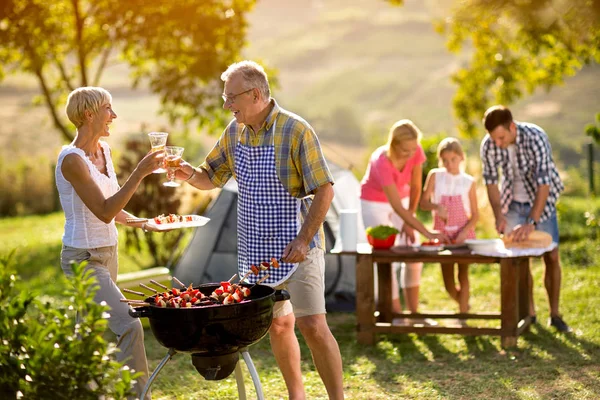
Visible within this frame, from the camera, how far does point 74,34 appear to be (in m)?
11.6

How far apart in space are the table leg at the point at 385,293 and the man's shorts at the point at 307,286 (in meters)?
2.44

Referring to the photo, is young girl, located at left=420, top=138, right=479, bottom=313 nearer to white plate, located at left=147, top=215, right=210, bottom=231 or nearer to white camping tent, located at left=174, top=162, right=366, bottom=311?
white camping tent, located at left=174, top=162, right=366, bottom=311

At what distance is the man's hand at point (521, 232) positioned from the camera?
5.84 meters

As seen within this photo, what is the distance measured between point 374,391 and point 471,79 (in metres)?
8.37

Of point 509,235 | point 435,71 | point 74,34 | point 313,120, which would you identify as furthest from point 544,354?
point 435,71

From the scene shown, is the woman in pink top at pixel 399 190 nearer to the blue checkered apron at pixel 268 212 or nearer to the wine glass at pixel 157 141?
the blue checkered apron at pixel 268 212

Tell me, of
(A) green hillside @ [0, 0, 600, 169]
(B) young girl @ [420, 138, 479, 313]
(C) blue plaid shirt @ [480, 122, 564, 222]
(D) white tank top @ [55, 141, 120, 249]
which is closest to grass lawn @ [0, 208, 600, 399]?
(D) white tank top @ [55, 141, 120, 249]

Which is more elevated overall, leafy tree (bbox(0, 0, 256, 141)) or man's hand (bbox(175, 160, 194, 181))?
leafy tree (bbox(0, 0, 256, 141))

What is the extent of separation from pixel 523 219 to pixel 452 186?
594 millimetres

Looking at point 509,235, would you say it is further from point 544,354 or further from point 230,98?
point 230,98

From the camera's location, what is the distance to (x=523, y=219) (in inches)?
244

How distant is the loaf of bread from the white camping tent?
1.96 metres

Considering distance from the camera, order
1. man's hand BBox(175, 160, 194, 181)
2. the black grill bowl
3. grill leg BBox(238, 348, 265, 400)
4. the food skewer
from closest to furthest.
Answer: the black grill bowl
grill leg BBox(238, 348, 265, 400)
man's hand BBox(175, 160, 194, 181)
the food skewer

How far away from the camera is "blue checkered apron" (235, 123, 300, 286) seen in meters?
4.06
